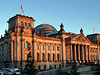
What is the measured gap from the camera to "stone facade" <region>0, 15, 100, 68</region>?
64.2 m

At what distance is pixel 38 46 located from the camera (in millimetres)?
71750

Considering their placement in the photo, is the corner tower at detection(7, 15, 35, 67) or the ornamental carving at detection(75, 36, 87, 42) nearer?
the corner tower at detection(7, 15, 35, 67)

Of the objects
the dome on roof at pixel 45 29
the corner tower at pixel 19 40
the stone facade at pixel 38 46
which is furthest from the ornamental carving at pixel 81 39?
the corner tower at pixel 19 40

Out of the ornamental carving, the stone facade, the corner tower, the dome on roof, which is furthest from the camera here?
the dome on roof

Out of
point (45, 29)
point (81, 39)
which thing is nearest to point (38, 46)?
point (81, 39)

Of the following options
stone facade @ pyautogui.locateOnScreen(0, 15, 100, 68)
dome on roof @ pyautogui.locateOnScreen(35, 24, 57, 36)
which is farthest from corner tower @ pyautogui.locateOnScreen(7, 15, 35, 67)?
dome on roof @ pyautogui.locateOnScreen(35, 24, 57, 36)

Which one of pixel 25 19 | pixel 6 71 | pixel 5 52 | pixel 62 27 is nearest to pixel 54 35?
pixel 62 27

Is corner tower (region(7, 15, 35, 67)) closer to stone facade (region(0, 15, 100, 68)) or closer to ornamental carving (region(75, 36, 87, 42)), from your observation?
stone facade (region(0, 15, 100, 68))

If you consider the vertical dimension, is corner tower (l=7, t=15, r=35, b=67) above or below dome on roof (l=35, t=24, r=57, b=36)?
below

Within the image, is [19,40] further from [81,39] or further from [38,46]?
[81,39]

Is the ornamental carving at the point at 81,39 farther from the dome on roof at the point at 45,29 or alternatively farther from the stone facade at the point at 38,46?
the dome on roof at the point at 45,29

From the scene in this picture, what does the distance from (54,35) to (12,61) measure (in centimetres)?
3065

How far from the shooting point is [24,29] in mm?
67000

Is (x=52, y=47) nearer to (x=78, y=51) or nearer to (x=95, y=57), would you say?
(x=78, y=51)
